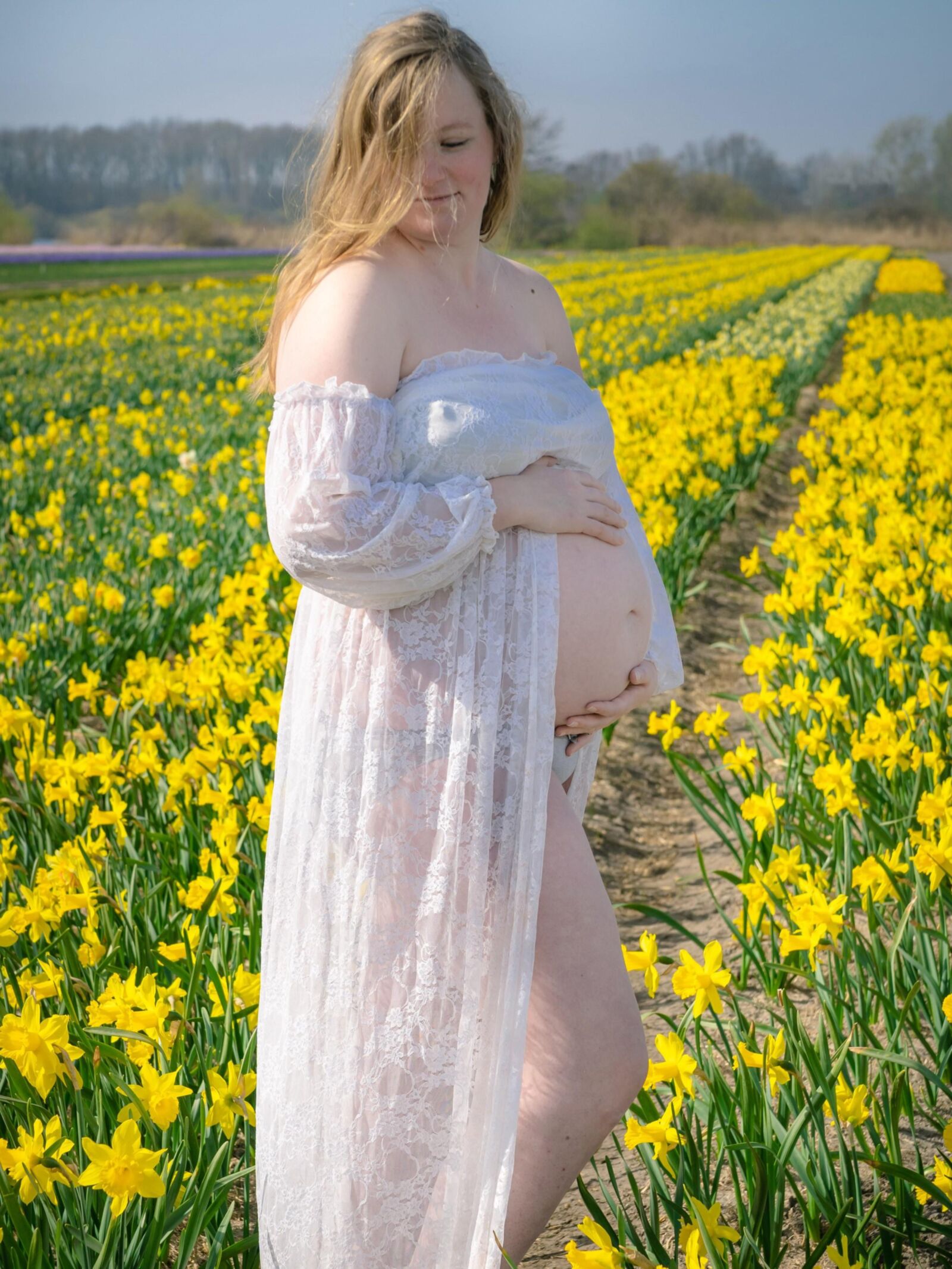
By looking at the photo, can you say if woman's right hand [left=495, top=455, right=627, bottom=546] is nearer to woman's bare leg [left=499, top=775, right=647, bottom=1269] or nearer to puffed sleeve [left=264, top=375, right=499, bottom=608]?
puffed sleeve [left=264, top=375, right=499, bottom=608]

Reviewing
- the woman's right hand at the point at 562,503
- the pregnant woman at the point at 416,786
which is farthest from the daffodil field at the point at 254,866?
the woman's right hand at the point at 562,503

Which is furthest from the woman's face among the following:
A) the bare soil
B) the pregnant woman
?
the bare soil

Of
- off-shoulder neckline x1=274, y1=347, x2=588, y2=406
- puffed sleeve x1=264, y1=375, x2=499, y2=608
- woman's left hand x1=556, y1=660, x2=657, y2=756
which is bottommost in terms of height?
woman's left hand x1=556, y1=660, x2=657, y2=756

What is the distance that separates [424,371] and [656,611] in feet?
2.11

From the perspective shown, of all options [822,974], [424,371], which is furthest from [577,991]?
[822,974]

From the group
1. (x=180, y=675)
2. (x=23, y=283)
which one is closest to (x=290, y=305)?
(x=180, y=675)

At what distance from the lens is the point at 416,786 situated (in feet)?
4.89

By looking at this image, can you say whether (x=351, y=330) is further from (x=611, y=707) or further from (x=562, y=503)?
(x=611, y=707)

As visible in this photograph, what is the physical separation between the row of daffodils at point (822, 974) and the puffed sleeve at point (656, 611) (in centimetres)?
28

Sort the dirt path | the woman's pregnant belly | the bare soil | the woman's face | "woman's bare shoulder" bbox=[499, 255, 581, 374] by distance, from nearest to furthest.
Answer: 1. the woman's face
2. the woman's pregnant belly
3. "woman's bare shoulder" bbox=[499, 255, 581, 374]
4. the bare soil
5. the dirt path

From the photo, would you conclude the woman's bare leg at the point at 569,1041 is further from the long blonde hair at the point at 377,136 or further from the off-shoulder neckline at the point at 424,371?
the long blonde hair at the point at 377,136

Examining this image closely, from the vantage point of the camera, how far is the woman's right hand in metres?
1.58

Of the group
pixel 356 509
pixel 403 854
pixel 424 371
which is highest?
pixel 424 371

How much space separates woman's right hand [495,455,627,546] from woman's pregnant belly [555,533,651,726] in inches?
1.1
